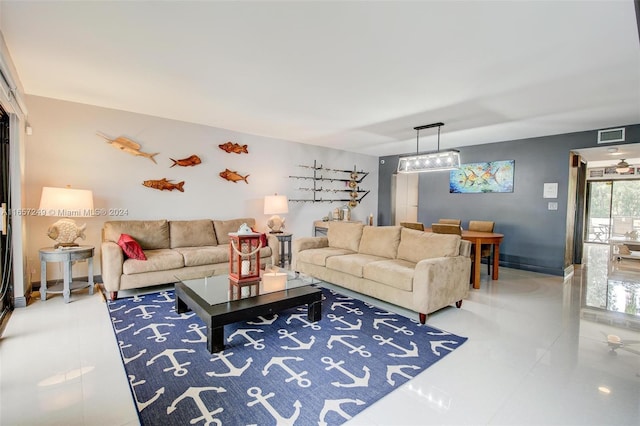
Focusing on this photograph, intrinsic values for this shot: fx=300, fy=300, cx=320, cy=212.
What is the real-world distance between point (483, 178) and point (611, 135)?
1.93 m

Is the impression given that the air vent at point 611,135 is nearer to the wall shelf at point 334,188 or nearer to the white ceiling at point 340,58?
the white ceiling at point 340,58

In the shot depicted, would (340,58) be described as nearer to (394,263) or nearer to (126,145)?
(394,263)

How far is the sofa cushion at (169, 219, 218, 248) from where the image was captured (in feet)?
14.6

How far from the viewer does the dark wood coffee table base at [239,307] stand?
2.30 meters

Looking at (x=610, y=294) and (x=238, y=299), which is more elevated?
(x=238, y=299)

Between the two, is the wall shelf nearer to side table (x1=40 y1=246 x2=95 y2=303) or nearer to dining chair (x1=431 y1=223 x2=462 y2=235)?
dining chair (x1=431 y1=223 x2=462 y2=235)

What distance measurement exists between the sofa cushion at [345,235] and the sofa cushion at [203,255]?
1644mm

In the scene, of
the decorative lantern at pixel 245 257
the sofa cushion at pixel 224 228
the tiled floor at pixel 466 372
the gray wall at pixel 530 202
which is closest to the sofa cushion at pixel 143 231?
the sofa cushion at pixel 224 228

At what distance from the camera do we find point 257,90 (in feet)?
11.0

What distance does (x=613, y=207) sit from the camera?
8836mm

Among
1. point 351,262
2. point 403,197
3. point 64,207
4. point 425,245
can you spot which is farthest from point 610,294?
point 64,207

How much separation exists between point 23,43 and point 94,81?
29.8 inches

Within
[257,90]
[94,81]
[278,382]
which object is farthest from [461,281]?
[94,81]

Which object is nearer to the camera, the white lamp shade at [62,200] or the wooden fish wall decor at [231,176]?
the white lamp shade at [62,200]
